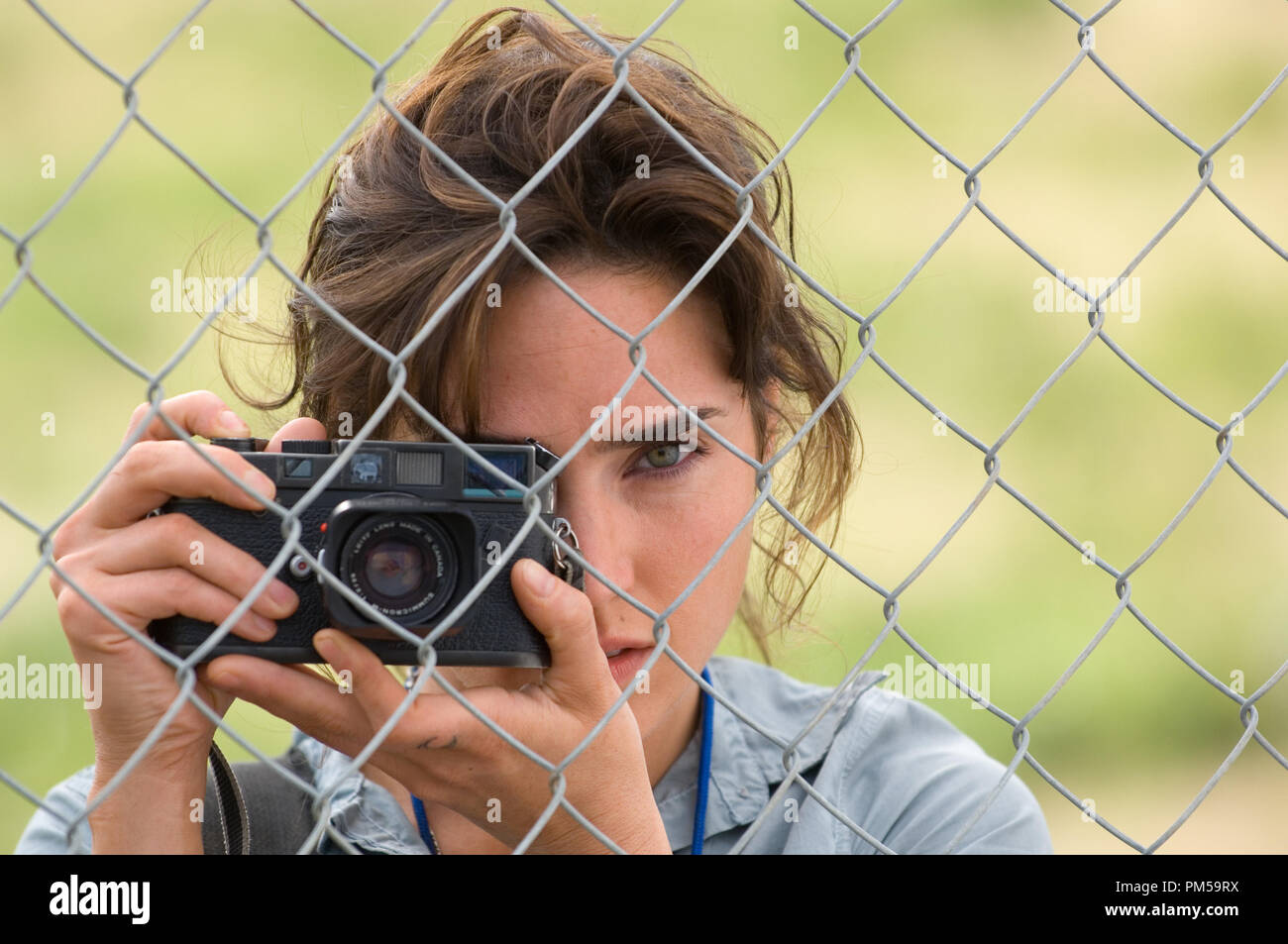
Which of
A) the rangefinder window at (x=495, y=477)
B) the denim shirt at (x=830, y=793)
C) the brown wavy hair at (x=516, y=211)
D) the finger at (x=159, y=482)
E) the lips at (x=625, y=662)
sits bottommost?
the denim shirt at (x=830, y=793)

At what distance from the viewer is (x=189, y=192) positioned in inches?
221

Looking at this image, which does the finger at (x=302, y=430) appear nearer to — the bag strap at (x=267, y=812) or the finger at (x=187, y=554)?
the finger at (x=187, y=554)

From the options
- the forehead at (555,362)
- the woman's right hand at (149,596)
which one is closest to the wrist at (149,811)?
the woman's right hand at (149,596)

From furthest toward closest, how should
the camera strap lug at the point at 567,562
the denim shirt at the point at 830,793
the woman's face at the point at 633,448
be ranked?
the denim shirt at the point at 830,793, the woman's face at the point at 633,448, the camera strap lug at the point at 567,562

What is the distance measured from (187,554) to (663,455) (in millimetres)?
554

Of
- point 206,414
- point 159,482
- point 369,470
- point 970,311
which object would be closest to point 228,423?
point 206,414

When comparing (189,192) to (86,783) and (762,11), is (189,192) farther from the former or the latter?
(86,783)

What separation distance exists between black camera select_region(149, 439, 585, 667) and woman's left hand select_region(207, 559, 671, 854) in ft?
0.08

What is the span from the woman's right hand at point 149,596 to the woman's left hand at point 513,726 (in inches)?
2.6

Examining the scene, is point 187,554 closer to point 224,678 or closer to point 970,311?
Result: point 224,678

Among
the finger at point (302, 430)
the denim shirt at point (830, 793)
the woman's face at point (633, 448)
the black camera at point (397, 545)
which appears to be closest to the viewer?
the black camera at point (397, 545)

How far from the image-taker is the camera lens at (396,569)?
3.48 ft

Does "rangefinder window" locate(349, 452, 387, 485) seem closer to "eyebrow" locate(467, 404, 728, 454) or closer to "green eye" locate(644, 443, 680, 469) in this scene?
"eyebrow" locate(467, 404, 728, 454)
